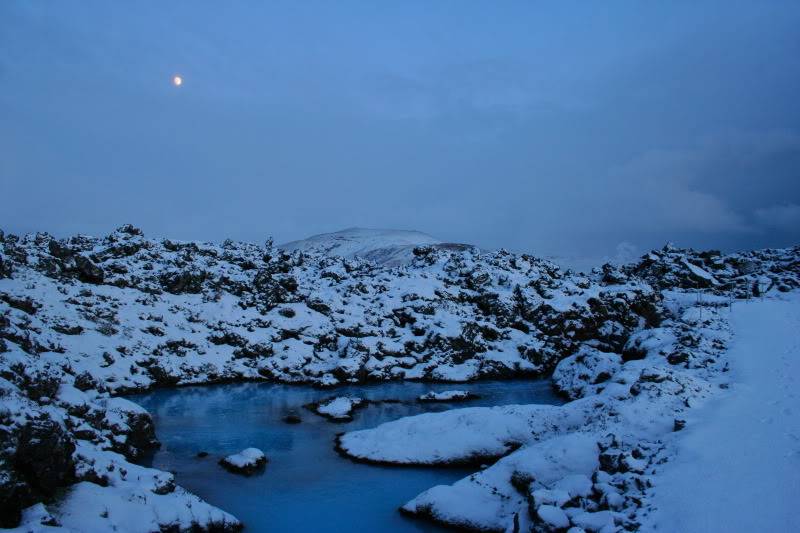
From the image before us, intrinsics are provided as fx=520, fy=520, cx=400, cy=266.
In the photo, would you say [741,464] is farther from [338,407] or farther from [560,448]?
[338,407]

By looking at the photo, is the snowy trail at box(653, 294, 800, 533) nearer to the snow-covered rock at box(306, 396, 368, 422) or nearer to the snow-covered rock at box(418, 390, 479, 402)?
the snow-covered rock at box(418, 390, 479, 402)

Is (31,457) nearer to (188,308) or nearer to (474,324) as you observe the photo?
(188,308)

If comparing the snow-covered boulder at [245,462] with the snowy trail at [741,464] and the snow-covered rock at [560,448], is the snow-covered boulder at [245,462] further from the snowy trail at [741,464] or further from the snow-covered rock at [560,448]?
the snowy trail at [741,464]

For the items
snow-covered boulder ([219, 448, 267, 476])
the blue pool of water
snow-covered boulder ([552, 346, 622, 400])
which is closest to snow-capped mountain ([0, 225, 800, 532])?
snow-covered boulder ([552, 346, 622, 400])

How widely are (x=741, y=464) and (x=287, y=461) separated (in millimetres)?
23005

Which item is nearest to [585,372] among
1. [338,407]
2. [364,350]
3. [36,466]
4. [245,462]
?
[338,407]

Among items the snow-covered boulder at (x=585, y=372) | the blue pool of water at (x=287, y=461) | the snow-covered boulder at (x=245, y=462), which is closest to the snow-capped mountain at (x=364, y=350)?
the snow-covered boulder at (x=585, y=372)

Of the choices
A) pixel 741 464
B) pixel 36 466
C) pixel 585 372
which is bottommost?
pixel 585 372

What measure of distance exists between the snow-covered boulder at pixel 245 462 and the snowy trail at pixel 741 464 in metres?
20.5

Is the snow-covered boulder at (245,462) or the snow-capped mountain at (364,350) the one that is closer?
the snow-capped mountain at (364,350)

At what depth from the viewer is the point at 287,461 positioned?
101 ft

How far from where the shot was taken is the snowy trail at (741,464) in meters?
A: 15.0

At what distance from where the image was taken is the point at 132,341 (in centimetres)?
5238

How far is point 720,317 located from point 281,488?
4690cm
